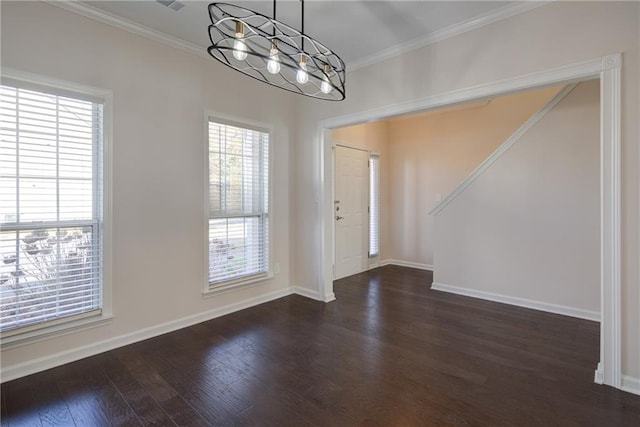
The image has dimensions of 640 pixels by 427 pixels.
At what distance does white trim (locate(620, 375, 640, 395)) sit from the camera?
6.82 ft

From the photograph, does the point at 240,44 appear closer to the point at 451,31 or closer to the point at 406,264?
the point at 451,31

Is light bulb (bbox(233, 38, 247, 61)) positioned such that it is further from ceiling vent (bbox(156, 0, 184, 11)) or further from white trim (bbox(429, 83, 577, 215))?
white trim (bbox(429, 83, 577, 215))

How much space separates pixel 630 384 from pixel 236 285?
3447mm

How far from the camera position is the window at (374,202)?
5805mm

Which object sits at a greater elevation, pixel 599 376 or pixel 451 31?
pixel 451 31

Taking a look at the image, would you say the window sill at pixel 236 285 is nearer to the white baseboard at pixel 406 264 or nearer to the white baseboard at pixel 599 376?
the white baseboard at pixel 406 264

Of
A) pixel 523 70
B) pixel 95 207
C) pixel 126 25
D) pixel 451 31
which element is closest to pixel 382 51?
pixel 451 31

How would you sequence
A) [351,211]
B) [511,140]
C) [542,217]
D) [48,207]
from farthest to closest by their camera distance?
[351,211], [511,140], [542,217], [48,207]

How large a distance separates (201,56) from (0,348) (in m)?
3.00

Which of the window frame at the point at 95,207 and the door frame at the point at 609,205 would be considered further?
the window frame at the point at 95,207

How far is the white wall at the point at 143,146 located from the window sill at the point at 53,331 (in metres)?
0.04

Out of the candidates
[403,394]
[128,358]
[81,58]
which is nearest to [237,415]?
[403,394]

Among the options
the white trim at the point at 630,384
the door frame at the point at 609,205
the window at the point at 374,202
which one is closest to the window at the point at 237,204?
the window at the point at 374,202

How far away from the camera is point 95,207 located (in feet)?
8.66
